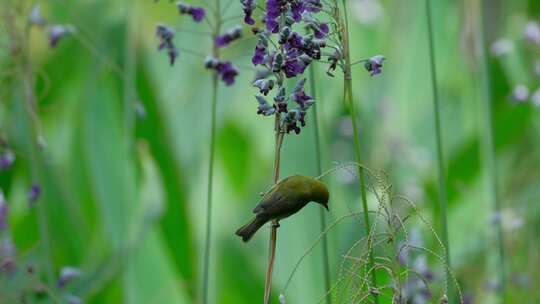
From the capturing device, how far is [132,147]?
231 cm

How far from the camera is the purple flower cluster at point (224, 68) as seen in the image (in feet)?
5.15

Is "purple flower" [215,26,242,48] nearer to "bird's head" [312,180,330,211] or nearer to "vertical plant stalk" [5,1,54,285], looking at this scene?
"vertical plant stalk" [5,1,54,285]

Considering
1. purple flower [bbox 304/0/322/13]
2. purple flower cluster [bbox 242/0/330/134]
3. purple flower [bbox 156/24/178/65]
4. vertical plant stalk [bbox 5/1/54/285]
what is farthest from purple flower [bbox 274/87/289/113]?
vertical plant stalk [bbox 5/1/54/285]

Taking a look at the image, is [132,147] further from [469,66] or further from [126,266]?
[469,66]

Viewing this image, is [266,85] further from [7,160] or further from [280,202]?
[7,160]

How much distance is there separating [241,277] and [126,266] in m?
0.25

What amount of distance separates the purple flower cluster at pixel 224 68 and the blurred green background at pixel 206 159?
0.39 metres

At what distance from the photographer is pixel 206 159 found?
2920 mm

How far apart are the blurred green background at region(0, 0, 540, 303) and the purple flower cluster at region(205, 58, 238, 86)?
15.2 inches

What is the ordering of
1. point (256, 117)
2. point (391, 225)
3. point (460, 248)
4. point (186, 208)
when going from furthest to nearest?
point (256, 117) → point (460, 248) → point (186, 208) → point (391, 225)

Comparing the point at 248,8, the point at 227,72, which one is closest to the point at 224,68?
the point at 227,72

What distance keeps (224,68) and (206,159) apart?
135 centimetres

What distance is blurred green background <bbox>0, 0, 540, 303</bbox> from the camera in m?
2.27

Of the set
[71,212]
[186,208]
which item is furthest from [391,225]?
[71,212]
